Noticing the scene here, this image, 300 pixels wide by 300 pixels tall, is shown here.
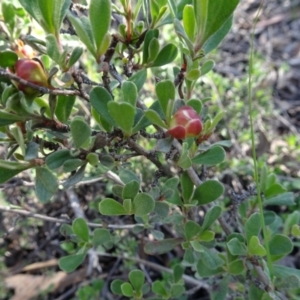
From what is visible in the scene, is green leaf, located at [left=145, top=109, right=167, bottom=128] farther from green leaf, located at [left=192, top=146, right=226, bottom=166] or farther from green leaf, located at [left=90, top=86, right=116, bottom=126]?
green leaf, located at [left=192, top=146, right=226, bottom=166]

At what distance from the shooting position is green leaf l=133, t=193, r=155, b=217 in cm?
100

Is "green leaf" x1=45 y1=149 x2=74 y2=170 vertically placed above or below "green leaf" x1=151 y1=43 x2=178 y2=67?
below

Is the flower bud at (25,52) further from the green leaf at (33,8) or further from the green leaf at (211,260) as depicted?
the green leaf at (211,260)

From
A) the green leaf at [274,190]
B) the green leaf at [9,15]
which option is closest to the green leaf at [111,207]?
the green leaf at [274,190]

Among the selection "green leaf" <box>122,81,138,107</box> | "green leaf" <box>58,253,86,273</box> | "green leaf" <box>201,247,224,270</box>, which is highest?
"green leaf" <box>122,81,138,107</box>

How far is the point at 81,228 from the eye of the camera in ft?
4.21

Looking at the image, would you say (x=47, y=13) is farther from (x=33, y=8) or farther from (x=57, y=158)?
(x=57, y=158)

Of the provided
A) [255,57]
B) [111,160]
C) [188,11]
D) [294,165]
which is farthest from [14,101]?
[255,57]

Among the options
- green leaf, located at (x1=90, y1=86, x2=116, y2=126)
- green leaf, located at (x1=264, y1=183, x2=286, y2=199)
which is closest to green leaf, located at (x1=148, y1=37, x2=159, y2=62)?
green leaf, located at (x1=90, y1=86, x2=116, y2=126)

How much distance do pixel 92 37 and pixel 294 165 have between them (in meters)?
1.61

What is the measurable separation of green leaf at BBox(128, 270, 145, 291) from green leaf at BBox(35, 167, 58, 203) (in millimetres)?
469

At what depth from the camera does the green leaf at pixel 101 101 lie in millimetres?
922

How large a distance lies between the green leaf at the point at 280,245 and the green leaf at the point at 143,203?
1.36 feet

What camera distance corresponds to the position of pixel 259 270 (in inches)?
48.4
